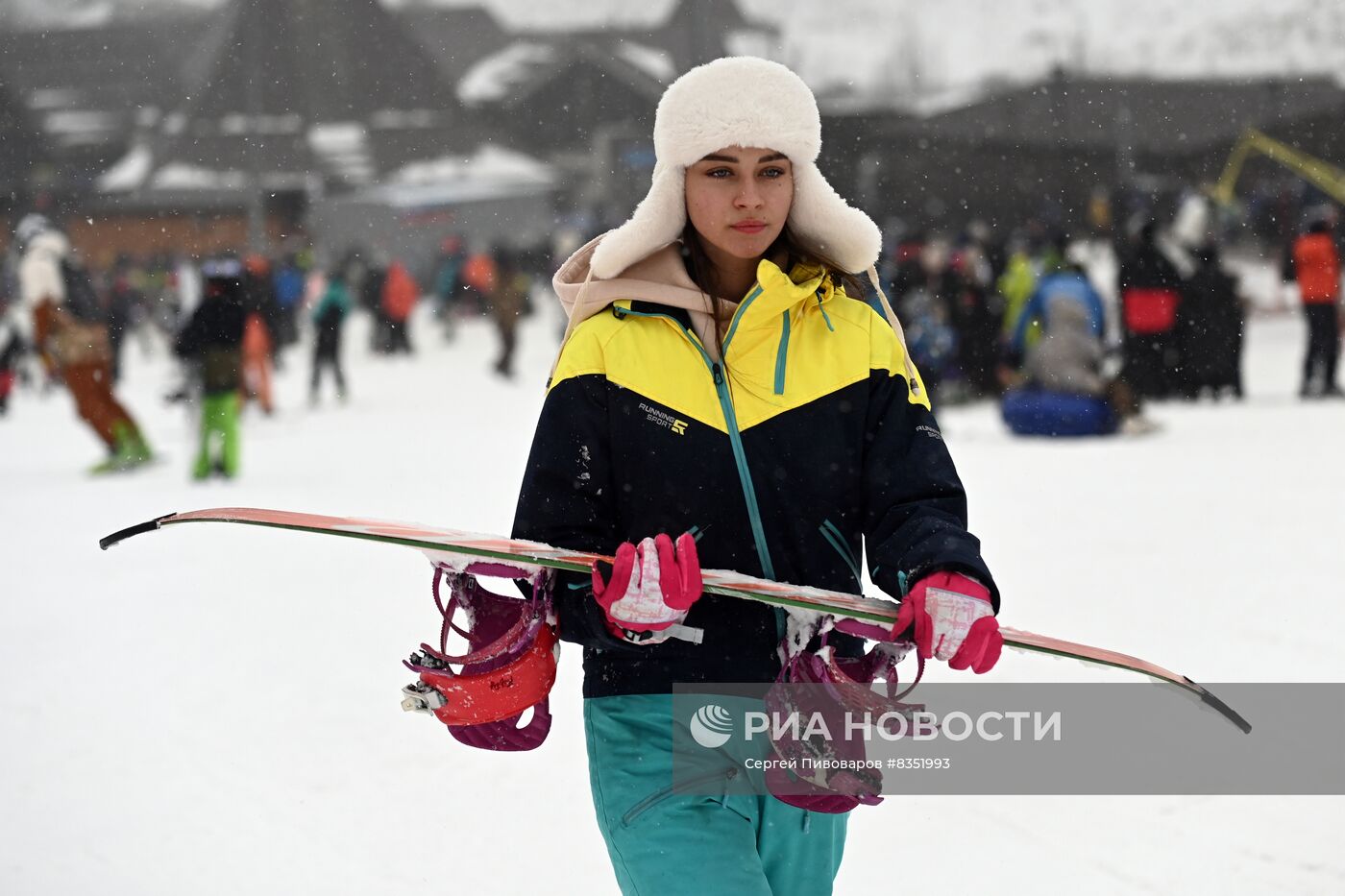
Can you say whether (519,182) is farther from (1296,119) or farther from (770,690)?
(770,690)

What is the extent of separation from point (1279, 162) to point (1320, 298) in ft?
49.6

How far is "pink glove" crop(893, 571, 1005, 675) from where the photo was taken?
182 cm

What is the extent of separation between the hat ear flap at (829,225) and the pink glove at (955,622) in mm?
533

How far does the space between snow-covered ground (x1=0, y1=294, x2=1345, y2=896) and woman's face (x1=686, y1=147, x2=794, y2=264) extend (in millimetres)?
835

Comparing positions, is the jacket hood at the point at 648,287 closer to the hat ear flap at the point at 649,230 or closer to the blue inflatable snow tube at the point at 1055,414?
the hat ear flap at the point at 649,230

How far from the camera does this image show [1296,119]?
27.2 meters

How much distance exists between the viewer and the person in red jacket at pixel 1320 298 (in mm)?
12125

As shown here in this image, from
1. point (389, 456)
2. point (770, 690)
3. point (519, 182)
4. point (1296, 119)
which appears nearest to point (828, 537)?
point (770, 690)

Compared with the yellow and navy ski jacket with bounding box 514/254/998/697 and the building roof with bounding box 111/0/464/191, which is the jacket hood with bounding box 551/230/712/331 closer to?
the yellow and navy ski jacket with bounding box 514/254/998/697

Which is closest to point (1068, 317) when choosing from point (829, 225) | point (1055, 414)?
point (1055, 414)

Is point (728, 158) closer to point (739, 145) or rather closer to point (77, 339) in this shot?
point (739, 145)

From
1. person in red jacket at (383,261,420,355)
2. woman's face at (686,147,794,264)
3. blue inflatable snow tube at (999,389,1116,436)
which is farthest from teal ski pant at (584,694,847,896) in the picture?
person in red jacket at (383,261,420,355)

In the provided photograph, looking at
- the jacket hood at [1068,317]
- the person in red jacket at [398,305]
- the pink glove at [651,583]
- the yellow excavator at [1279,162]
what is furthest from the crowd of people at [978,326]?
the pink glove at [651,583]

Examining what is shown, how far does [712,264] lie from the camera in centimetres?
213
